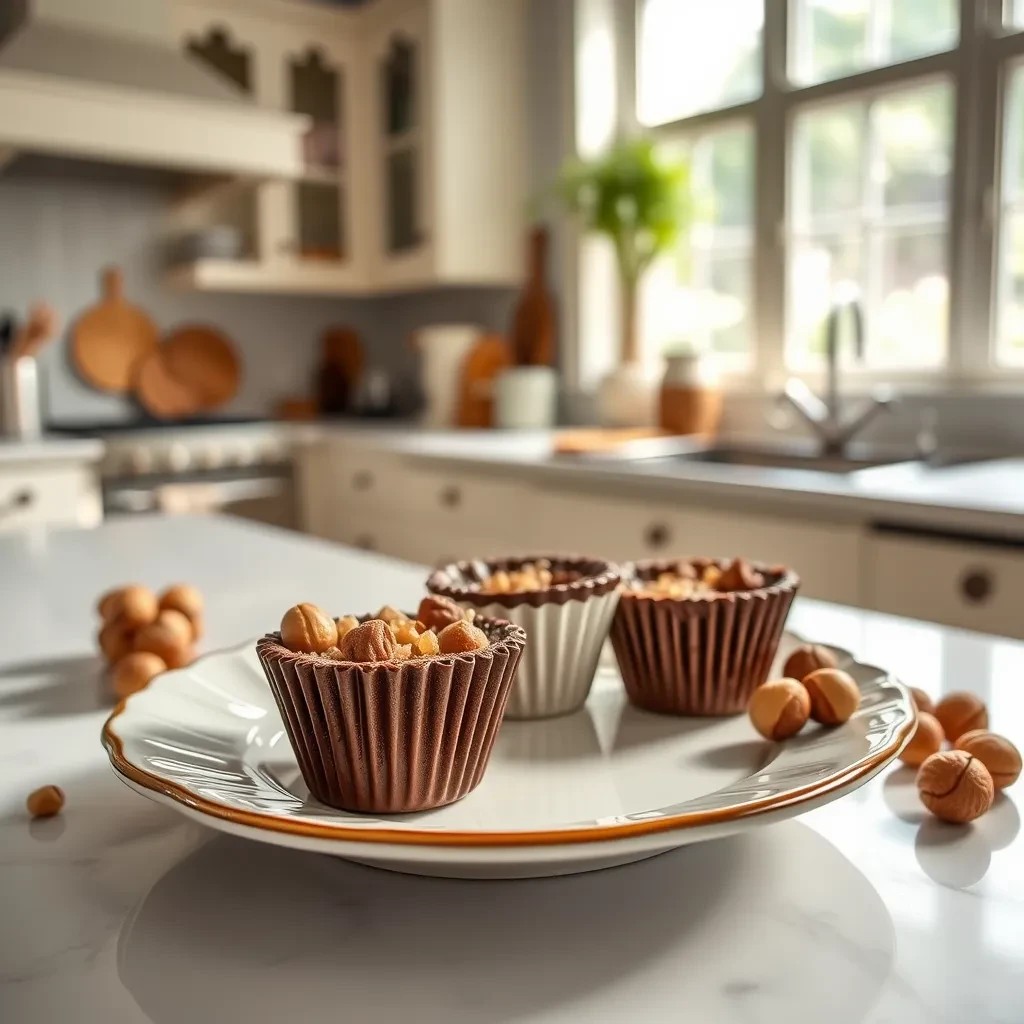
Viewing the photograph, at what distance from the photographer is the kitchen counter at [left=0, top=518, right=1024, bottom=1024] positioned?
42 centimetres

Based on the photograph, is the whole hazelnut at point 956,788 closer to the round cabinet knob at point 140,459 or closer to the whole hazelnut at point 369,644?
the whole hazelnut at point 369,644

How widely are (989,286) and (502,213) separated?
60.0 inches

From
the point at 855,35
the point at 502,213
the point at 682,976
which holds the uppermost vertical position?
the point at 855,35

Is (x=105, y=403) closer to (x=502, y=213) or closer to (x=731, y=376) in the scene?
(x=502, y=213)

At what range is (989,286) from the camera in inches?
94.5

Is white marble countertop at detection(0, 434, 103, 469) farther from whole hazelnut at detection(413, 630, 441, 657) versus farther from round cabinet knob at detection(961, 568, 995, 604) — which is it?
whole hazelnut at detection(413, 630, 441, 657)

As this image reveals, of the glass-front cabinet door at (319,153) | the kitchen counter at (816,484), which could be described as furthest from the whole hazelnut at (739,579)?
the glass-front cabinet door at (319,153)

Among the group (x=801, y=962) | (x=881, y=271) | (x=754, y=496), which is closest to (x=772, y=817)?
(x=801, y=962)

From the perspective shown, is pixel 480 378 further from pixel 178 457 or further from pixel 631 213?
pixel 178 457

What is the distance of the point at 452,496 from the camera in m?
2.76

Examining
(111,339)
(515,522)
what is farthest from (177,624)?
(111,339)

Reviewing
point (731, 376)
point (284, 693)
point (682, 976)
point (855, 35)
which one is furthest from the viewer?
point (731, 376)

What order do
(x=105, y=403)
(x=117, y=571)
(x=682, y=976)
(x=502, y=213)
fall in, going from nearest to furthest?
1. (x=682, y=976)
2. (x=117, y=571)
3. (x=502, y=213)
4. (x=105, y=403)

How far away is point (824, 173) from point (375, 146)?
5.20 ft
